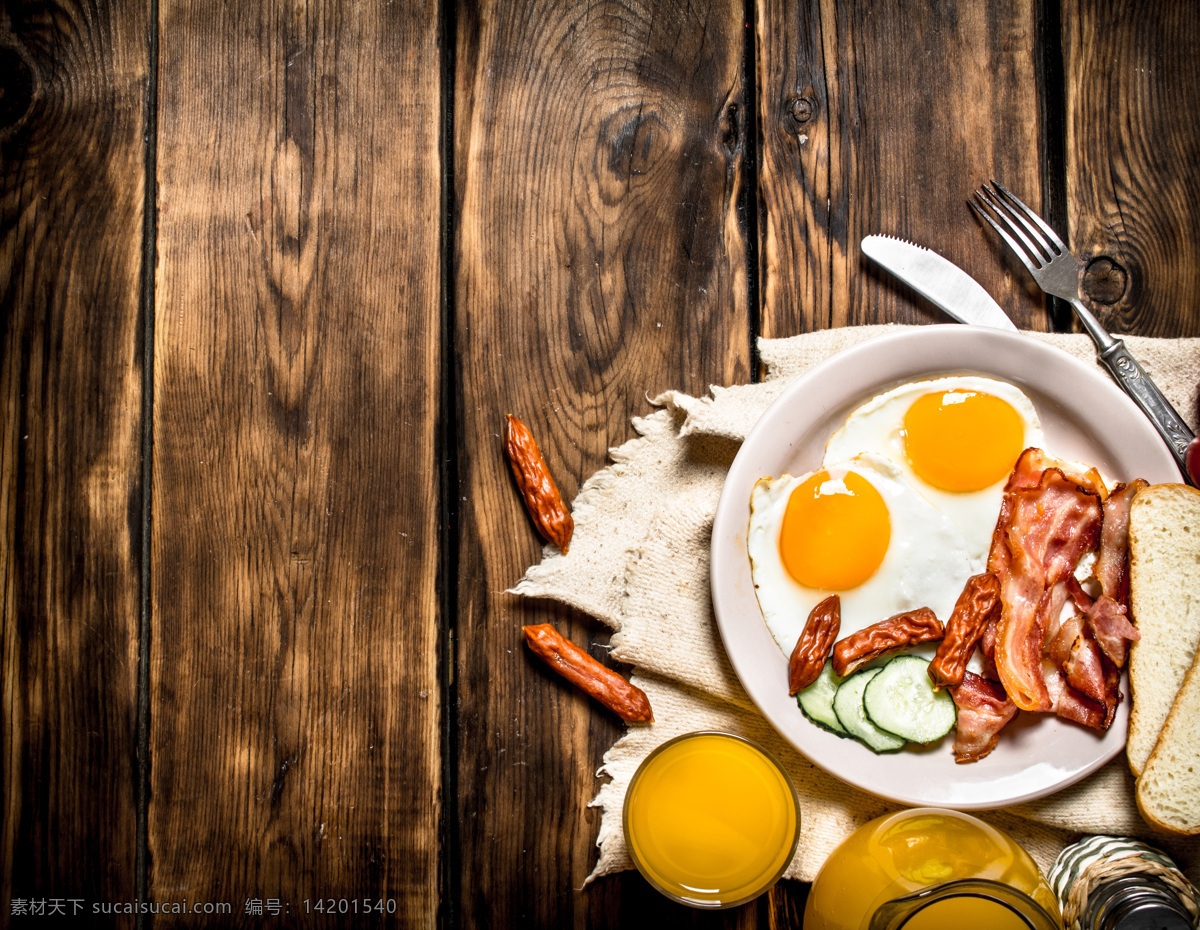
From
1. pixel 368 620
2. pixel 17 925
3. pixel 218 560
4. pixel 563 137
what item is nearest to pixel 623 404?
pixel 563 137

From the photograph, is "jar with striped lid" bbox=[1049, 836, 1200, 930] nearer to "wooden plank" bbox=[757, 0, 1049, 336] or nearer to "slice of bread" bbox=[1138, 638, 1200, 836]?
"slice of bread" bbox=[1138, 638, 1200, 836]

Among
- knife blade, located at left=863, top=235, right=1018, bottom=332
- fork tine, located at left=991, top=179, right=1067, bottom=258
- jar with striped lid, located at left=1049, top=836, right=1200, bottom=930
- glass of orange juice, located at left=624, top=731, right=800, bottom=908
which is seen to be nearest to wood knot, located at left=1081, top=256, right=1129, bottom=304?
fork tine, located at left=991, top=179, right=1067, bottom=258

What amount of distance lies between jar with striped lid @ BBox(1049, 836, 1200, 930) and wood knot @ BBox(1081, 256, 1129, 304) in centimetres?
127

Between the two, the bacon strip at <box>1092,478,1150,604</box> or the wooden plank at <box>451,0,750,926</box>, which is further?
the wooden plank at <box>451,0,750,926</box>

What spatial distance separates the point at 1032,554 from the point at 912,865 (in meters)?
0.71

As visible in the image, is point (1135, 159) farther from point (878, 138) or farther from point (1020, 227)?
point (878, 138)

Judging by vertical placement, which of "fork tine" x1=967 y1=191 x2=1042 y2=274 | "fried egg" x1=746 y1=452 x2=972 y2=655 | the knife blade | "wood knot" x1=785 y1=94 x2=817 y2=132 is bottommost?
"fried egg" x1=746 y1=452 x2=972 y2=655

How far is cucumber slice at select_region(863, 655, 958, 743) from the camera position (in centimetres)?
162

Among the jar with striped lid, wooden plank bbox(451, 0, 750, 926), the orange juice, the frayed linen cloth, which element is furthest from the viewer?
wooden plank bbox(451, 0, 750, 926)

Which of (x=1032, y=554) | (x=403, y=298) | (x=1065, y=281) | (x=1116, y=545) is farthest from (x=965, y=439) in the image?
(x=403, y=298)

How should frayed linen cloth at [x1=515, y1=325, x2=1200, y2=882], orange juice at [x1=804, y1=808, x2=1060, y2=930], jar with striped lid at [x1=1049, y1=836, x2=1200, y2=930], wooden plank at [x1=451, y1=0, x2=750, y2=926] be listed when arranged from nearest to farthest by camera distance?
jar with striped lid at [x1=1049, y1=836, x2=1200, y2=930] < orange juice at [x1=804, y1=808, x2=1060, y2=930] < frayed linen cloth at [x1=515, y1=325, x2=1200, y2=882] < wooden plank at [x1=451, y1=0, x2=750, y2=926]

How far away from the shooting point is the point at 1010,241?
5.96ft

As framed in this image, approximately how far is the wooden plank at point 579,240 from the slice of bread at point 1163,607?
94cm

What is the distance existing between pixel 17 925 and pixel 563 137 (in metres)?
2.36
